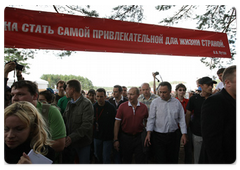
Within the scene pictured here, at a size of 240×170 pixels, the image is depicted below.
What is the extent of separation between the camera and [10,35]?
2.10 m

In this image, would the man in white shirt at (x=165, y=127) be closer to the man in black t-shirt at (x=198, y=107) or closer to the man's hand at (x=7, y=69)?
the man in black t-shirt at (x=198, y=107)

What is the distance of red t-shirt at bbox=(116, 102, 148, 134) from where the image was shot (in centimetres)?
276

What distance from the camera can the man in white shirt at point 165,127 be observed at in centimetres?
258

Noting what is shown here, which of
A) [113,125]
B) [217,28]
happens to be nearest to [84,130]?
[113,125]

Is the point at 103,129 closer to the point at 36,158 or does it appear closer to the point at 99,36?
the point at 99,36

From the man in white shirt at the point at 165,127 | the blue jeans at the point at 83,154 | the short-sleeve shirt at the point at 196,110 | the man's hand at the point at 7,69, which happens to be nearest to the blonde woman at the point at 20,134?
the man's hand at the point at 7,69

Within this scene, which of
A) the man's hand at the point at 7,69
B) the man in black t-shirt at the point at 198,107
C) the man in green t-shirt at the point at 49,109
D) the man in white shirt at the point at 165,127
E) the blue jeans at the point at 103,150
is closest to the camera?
the man in green t-shirt at the point at 49,109

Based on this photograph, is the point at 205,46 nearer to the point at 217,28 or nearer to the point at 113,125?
the point at 217,28

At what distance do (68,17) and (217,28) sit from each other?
3.51m

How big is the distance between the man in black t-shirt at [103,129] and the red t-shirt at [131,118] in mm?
258

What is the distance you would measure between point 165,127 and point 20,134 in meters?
2.08

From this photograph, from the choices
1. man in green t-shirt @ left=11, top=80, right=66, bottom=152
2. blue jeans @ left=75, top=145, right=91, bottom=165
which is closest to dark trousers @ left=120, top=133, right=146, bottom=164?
blue jeans @ left=75, top=145, right=91, bottom=165

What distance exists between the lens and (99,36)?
2.47 metres

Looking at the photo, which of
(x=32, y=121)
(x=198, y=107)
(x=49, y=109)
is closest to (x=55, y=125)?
(x=49, y=109)
